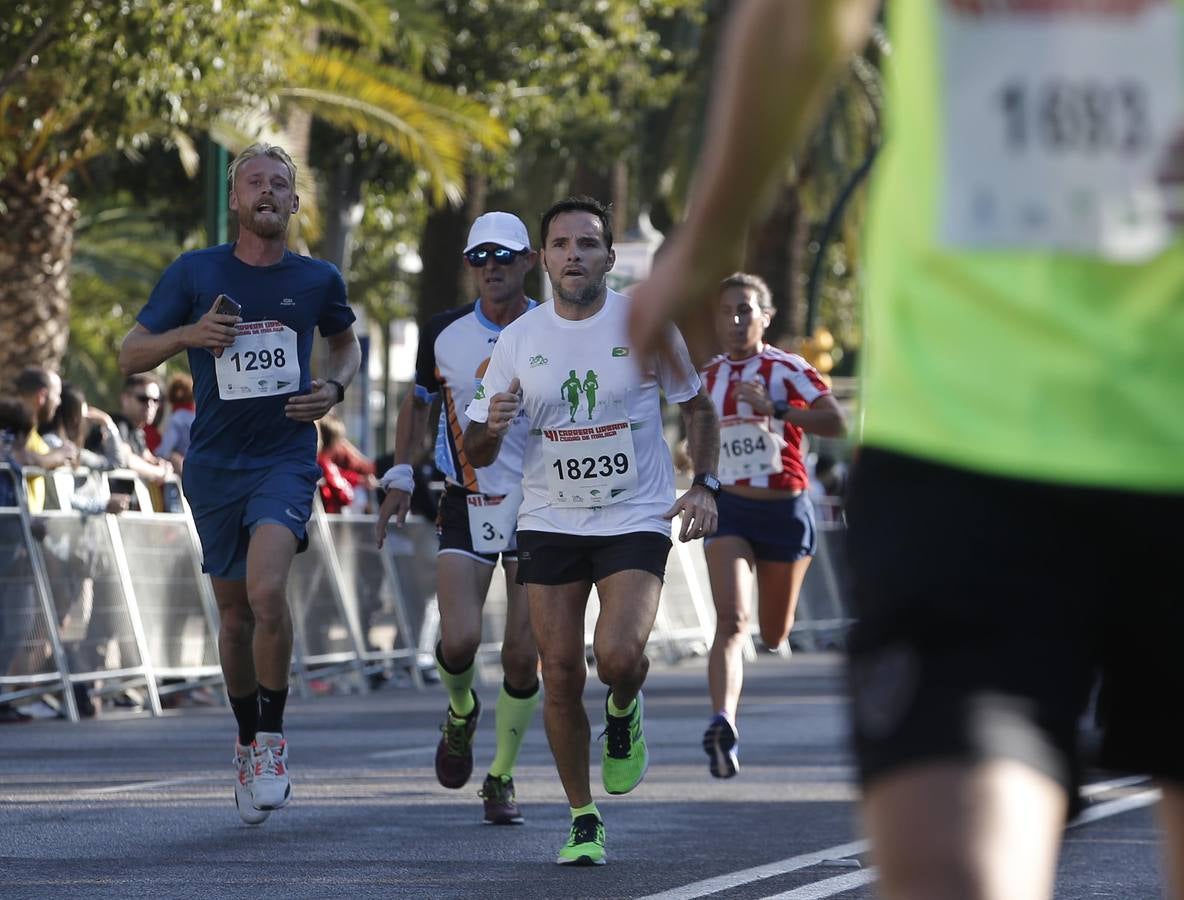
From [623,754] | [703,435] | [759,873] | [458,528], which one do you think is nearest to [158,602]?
[458,528]

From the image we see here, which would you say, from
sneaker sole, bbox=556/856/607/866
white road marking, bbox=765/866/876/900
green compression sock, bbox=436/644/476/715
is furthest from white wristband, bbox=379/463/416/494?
white road marking, bbox=765/866/876/900

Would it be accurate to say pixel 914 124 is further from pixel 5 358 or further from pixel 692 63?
pixel 692 63

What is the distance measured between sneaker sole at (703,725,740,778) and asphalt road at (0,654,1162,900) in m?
0.13

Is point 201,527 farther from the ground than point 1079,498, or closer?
closer

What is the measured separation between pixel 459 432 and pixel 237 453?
2.84 ft

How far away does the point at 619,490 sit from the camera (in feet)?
26.5

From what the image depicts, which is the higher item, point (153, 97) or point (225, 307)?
point (153, 97)

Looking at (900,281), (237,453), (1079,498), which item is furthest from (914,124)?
(237,453)

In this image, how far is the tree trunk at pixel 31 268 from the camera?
20.0 m

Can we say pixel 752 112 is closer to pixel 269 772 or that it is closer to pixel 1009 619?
pixel 1009 619

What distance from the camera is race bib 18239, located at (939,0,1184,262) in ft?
8.34

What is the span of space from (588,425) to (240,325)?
1.51 meters

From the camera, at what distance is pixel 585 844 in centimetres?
795

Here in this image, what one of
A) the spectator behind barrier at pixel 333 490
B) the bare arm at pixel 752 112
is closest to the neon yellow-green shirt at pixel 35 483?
the spectator behind barrier at pixel 333 490
